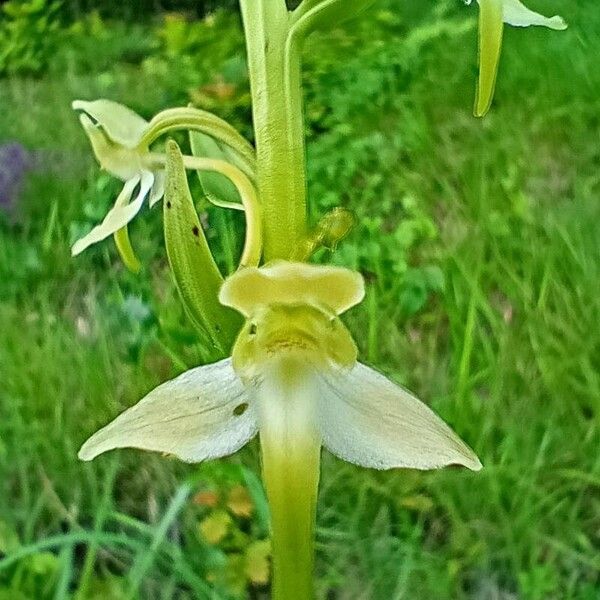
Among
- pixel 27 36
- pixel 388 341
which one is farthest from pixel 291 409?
pixel 27 36

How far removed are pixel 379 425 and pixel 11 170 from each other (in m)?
1.50

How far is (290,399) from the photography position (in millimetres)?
525

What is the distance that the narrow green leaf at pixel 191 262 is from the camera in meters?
0.52

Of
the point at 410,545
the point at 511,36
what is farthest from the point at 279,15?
the point at 511,36

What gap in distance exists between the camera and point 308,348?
0.53m

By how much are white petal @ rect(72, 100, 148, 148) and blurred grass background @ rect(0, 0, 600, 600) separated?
1.35 feet

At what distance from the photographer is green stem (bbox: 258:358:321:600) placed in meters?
0.50

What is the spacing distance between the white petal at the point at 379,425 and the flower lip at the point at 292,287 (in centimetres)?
4

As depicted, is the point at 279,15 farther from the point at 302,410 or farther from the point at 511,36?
the point at 511,36

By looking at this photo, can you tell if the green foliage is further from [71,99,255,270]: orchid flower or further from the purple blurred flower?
[71,99,255,270]: orchid flower

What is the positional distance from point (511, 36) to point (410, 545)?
4.47 feet

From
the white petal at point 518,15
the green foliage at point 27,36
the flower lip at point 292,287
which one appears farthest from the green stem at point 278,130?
the green foliage at point 27,36

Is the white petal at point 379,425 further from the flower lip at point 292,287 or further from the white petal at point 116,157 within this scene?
the white petal at point 116,157

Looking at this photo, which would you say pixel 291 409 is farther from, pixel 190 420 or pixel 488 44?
pixel 488 44
